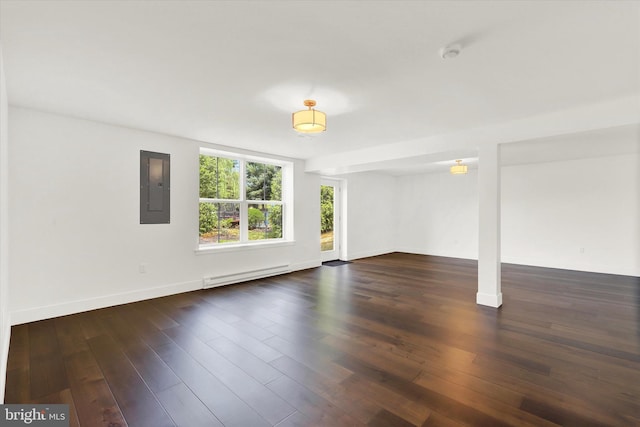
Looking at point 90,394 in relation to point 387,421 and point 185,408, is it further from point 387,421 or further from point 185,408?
point 387,421

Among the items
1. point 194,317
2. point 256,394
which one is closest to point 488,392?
point 256,394

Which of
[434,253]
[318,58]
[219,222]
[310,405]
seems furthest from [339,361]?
[434,253]

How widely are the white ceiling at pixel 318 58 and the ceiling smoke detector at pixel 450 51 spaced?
5cm

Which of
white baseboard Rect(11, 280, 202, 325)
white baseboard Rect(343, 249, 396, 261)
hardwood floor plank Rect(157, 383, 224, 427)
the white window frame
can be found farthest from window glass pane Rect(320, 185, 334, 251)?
hardwood floor plank Rect(157, 383, 224, 427)

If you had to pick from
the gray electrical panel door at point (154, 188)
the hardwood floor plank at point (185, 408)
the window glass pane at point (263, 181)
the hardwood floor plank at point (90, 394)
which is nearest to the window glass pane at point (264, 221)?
the window glass pane at point (263, 181)

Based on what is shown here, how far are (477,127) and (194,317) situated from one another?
440 cm

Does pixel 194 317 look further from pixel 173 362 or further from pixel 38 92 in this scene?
pixel 38 92

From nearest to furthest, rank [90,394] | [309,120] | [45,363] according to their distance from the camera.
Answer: [90,394], [45,363], [309,120]

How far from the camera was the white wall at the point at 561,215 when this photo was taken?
18.1 ft

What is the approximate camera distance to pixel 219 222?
5.16m

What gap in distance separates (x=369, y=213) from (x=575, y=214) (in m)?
4.54

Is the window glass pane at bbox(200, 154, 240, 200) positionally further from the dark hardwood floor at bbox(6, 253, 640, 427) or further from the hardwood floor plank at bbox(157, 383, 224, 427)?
the hardwood floor plank at bbox(157, 383, 224, 427)

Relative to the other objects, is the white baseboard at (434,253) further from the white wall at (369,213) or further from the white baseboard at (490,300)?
the white baseboard at (490,300)

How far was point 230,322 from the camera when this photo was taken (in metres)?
3.30
